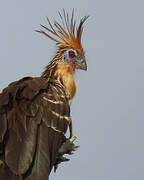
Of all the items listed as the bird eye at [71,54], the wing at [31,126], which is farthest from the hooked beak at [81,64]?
the wing at [31,126]

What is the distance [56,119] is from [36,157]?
0.64 m

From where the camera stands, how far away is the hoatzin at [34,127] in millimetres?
5695

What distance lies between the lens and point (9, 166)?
5.61m

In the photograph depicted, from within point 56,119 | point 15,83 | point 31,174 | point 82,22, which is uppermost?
point 82,22

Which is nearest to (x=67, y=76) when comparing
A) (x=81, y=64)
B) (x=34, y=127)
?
(x=81, y=64)

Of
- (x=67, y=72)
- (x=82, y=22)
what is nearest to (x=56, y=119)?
(x=67, y=72)

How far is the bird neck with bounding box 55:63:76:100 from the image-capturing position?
7.20 m

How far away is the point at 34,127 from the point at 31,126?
4 cm

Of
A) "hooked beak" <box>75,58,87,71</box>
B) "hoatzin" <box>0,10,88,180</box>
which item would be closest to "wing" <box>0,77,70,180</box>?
"hoatzin" <box>0,10,88,180</box>

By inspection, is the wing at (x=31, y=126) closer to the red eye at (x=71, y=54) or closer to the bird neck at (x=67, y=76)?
the bird neck at (x=67, y=76)

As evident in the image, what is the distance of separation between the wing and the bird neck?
0.54 metres

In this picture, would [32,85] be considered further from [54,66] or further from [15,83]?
[54,66]

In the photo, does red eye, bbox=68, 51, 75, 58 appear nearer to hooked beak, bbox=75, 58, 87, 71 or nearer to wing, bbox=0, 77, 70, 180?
hooked beak, bbox=75, 58, 87, 71

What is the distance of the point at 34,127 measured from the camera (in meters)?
5.94
